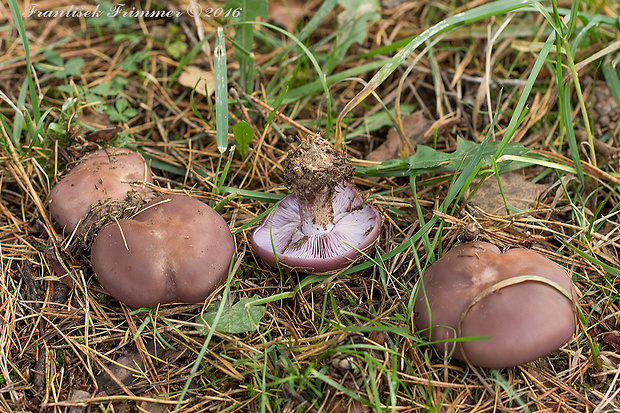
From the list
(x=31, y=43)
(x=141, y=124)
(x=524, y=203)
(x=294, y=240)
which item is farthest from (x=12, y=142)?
(x=524, y=203)

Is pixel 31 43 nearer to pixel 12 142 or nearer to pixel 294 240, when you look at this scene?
pixel 12 142

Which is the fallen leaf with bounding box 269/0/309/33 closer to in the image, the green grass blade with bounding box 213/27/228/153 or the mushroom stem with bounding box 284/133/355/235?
the green grass blade with bounding box 213/27/228/153

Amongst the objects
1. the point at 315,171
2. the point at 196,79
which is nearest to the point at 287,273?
the point at 315,171

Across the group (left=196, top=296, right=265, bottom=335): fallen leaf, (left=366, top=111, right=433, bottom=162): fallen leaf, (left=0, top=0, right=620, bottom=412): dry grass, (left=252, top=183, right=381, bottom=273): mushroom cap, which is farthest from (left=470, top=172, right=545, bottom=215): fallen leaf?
(left=196, top=296, right=265, bottom=335): fallen leaf

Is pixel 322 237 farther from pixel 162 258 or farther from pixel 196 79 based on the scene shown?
pixel 196 79

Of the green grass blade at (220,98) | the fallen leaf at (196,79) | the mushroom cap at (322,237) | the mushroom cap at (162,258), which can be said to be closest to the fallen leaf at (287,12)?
the fallen leaf at (196,79)

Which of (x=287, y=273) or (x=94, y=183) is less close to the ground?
(x=94, y=183)

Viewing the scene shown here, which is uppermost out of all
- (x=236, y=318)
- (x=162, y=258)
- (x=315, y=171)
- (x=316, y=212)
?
(x=315, y=171)
